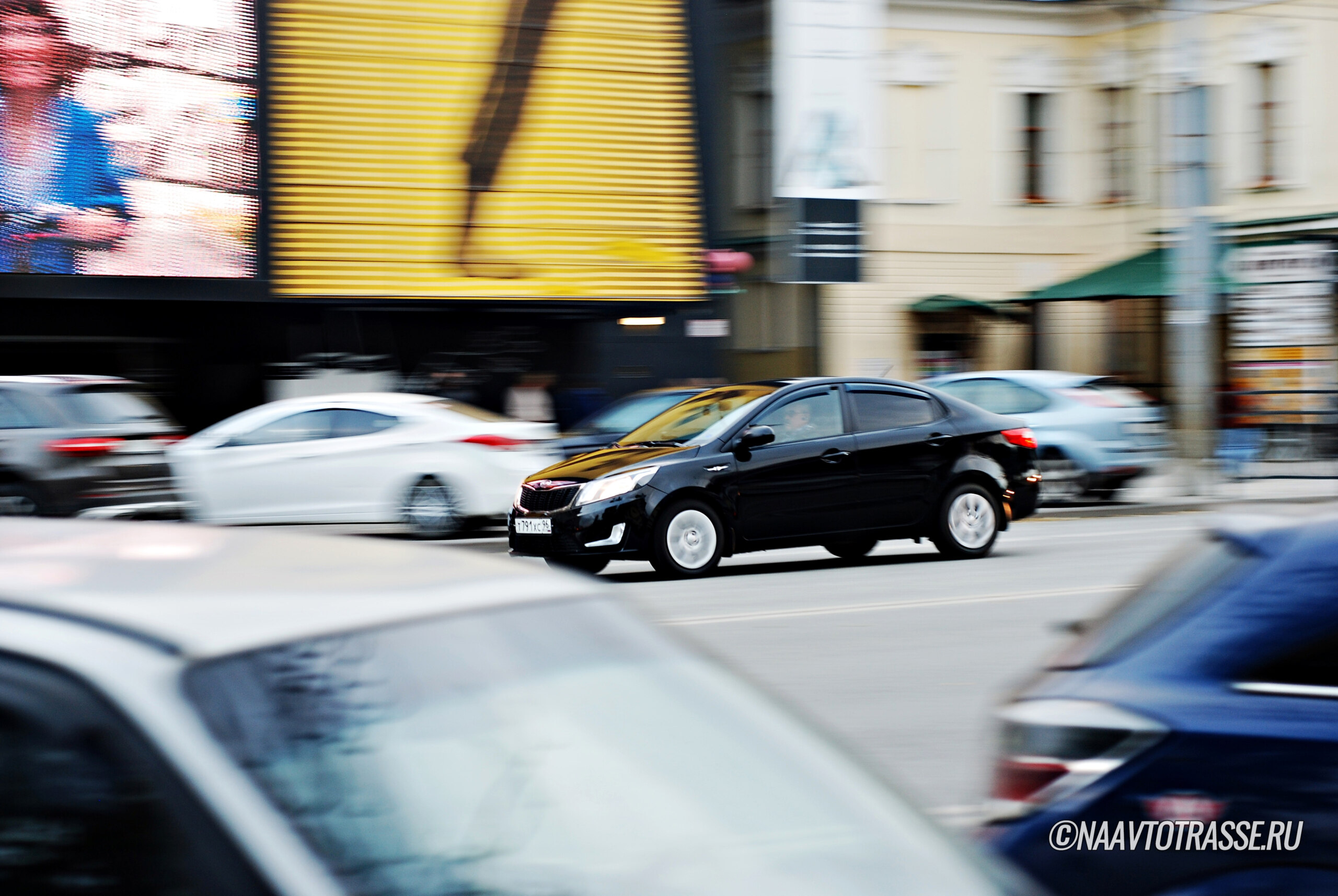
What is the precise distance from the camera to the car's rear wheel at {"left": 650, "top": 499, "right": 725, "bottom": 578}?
11.6m

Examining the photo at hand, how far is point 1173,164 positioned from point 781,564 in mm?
9038

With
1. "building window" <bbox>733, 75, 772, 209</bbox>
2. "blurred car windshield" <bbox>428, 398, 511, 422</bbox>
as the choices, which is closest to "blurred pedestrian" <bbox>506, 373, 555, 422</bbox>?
"blurred car windshield" <bbox>428, 398, 511, 422</bbox>

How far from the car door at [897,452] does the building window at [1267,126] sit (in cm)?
2093

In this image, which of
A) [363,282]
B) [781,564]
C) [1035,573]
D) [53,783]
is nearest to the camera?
[53,783]

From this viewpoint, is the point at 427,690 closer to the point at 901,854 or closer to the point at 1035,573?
the point at 901,854

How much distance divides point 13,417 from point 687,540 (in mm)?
5331

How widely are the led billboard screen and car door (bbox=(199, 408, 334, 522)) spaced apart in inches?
204

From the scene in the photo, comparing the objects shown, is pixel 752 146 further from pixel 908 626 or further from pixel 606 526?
pixel 908 626

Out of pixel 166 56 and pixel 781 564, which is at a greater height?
pixel 166 56

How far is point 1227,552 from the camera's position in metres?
3.53

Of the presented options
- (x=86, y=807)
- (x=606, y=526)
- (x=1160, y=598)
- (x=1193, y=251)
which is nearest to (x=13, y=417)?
(x=606, y=526)

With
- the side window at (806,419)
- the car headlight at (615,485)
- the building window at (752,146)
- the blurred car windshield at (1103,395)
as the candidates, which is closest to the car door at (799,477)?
the side window at (806,419)

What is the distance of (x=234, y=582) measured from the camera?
200 cm

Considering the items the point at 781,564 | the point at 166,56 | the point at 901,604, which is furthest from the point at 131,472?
the point at 166,56
